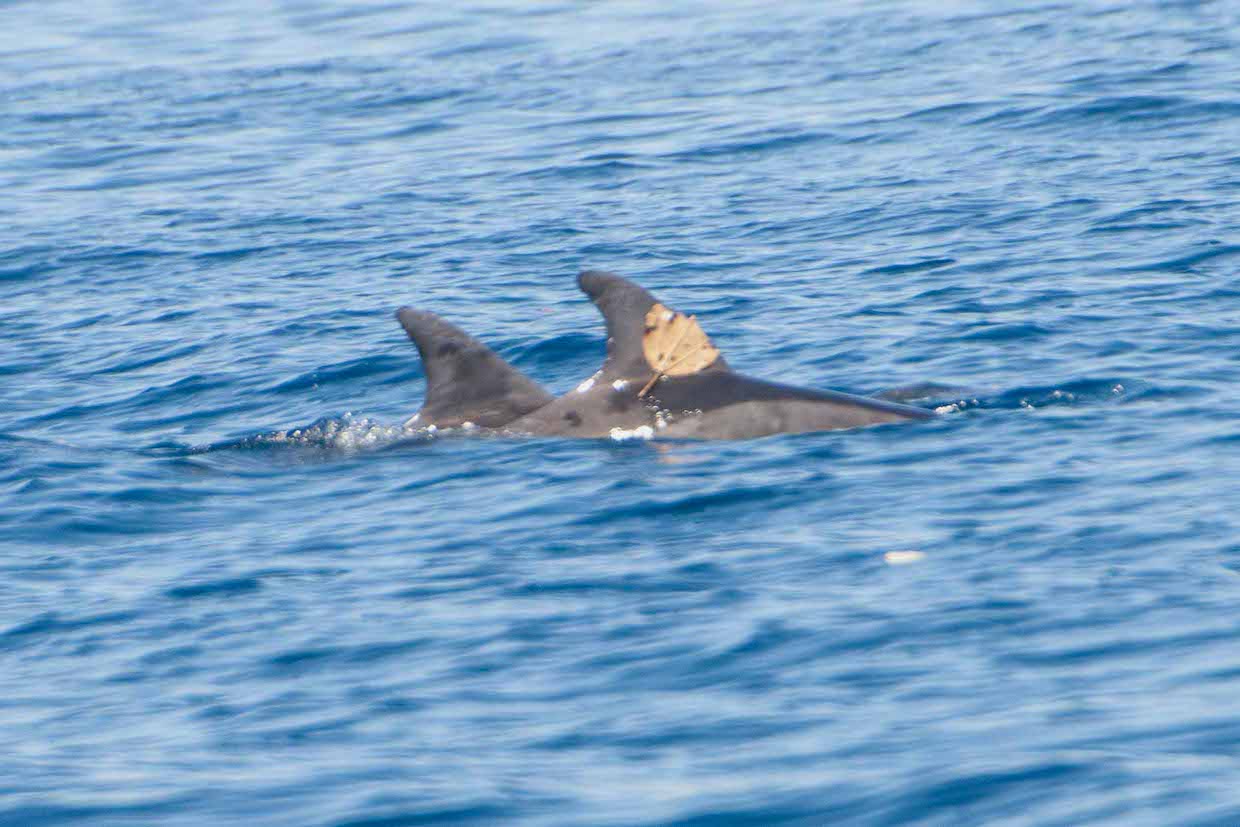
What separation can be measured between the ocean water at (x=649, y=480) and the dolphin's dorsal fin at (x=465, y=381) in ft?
1.37

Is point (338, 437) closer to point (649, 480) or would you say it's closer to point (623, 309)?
point (623, 309)

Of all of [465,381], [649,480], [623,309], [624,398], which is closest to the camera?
[649,480]

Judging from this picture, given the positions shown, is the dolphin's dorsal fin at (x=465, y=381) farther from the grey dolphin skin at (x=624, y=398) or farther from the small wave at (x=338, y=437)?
the small wave at (x=338, y=437)

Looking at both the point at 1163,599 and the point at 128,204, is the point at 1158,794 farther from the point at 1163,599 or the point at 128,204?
the point at 128,204

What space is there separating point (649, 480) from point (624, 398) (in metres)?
1.54

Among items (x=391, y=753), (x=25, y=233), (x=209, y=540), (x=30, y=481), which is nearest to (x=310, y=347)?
(x=30, y=481)

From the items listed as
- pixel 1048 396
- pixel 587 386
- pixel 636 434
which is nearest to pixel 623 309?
pixel 587 386

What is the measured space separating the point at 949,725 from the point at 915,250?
1311cm

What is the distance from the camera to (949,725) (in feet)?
28.3

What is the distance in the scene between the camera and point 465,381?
15398mm

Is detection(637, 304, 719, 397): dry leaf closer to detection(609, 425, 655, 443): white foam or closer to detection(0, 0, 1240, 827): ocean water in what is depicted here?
detection(609, 425, 655, 443): white foam

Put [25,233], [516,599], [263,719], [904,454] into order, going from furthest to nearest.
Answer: [25,233] < [904,454] < [516,599] < [263,719]

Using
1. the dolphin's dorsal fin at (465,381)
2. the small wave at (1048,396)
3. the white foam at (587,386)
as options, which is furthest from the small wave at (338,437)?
the small wave at (1048,396)

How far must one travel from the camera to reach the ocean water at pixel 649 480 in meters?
8.60
